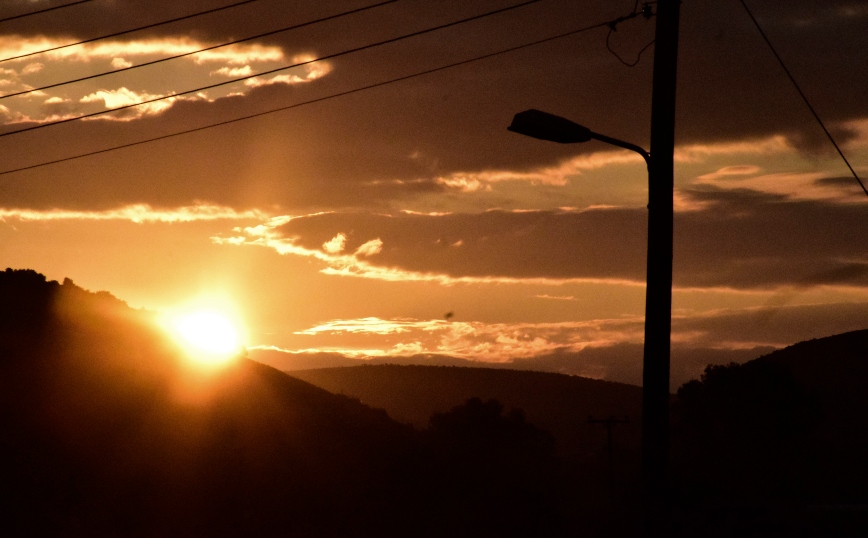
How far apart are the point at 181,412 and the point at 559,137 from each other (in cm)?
5173

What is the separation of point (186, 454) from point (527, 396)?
12914 cm

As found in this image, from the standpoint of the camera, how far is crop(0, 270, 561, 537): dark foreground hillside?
47375 mm

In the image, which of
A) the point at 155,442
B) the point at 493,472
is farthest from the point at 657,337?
the point at 493,472

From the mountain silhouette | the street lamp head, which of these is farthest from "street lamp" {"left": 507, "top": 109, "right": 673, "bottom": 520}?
the mountain silhouette

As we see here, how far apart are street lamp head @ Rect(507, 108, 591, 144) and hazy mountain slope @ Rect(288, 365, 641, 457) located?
131 m

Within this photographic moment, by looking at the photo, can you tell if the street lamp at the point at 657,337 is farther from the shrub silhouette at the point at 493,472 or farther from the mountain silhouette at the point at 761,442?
the mountain silhouette at the point at 761,442

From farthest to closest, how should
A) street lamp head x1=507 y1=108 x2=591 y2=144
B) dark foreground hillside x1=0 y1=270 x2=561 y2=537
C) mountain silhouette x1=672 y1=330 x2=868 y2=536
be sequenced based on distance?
mountain silhouette x1=672 y1=330 x2=868 y2=536, dark foreground hillside x1=0 y1=270 x2=561 y2=537, street lamp head x1=507 y1=108 x2=591 y2=144

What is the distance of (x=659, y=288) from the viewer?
10898 millimetres

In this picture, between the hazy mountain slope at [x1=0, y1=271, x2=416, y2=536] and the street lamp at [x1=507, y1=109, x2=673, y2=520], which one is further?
the hazy mountain slope at [x1=0, y1=271, x2=416, y2=536]

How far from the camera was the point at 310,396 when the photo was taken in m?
72.6

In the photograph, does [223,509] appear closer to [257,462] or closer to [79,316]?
[257,462]

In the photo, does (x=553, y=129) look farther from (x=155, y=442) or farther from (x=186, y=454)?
(x=155, y=442)

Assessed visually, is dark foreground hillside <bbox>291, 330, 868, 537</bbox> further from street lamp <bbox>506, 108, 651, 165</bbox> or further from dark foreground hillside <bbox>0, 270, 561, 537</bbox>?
dark foreground hillside <bbox>0, 270, 561, 537</bbox>

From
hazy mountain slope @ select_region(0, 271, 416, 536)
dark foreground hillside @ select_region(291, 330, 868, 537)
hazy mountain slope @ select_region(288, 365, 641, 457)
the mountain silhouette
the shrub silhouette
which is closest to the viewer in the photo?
hazy mountain slope @ select_region(0, 271, 416, 536)
